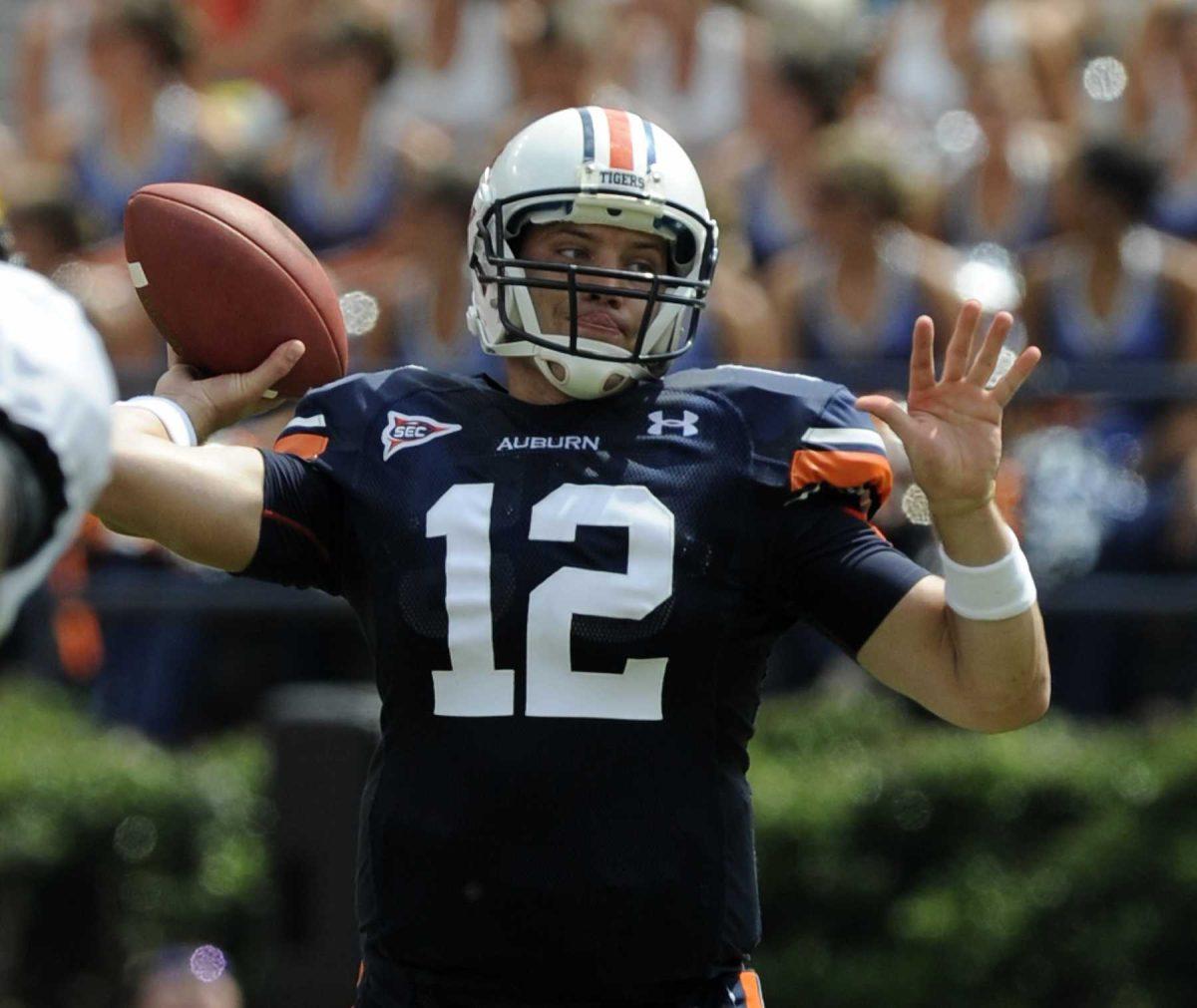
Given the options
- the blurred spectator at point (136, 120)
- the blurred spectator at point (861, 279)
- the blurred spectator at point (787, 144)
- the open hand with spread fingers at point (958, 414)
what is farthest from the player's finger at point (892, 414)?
the blurred spectator at point (136, 120)

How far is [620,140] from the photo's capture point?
11.1ft

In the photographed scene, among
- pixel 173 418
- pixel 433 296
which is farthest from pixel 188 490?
pixel 433 296

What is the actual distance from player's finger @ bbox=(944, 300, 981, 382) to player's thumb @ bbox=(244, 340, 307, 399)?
3.26ft

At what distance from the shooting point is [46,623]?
265 inches

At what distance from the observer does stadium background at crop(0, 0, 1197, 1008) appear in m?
5.89

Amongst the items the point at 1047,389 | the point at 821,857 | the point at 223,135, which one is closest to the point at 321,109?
the point at 223,135

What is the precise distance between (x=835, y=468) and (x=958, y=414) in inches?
7.4

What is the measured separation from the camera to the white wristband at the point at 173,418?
10.7ft

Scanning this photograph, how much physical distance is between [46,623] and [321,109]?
1.98m

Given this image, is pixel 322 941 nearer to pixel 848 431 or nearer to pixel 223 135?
pixel 848 431

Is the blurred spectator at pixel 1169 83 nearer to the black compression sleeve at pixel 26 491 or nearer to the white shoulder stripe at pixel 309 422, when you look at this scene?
the white shoulder stripe at pixel 309 422

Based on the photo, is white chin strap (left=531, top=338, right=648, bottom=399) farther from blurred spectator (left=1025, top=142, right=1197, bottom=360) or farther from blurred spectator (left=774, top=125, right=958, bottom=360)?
blurred spectator (left=1025, top=142, right=1197, bottom=360)

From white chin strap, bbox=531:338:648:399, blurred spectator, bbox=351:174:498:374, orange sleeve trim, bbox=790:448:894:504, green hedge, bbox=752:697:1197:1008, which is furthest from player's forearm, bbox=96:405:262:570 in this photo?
blurred spectator, bbox=351:174:498:374

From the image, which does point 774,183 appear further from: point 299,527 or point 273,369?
point 299,527
